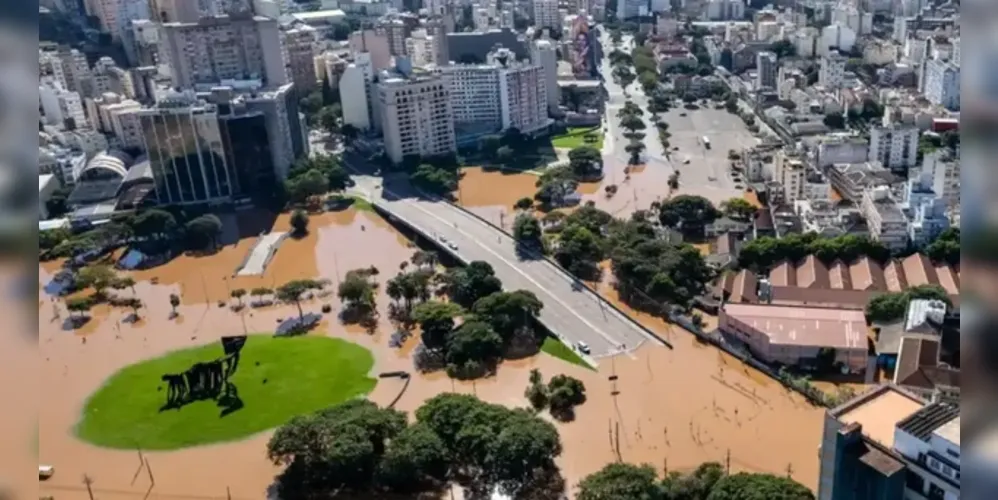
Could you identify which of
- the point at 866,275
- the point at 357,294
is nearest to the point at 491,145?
the point at 357,294

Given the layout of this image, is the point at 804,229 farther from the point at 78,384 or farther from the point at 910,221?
the point at 78,384

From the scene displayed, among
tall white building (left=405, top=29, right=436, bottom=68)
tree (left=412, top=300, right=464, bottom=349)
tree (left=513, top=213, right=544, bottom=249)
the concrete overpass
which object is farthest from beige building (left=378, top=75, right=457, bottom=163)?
tree (left=412, top=300, right=464, bottom=349)

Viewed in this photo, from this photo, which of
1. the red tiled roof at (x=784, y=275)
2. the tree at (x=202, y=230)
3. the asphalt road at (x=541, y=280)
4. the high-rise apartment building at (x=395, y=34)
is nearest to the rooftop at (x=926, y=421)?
the asphalt road at (x=541, y=280)

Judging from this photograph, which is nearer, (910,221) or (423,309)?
(423,309)

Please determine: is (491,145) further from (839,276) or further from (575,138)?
(839,276)

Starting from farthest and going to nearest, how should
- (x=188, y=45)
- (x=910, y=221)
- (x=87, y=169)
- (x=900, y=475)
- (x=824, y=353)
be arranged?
(x=188, y=45)
(x=87, y=169)
(x=910, y=221)
(x=824, y=353)
(x=900, y=475)

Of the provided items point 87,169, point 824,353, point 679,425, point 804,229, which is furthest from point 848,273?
point 87,169
